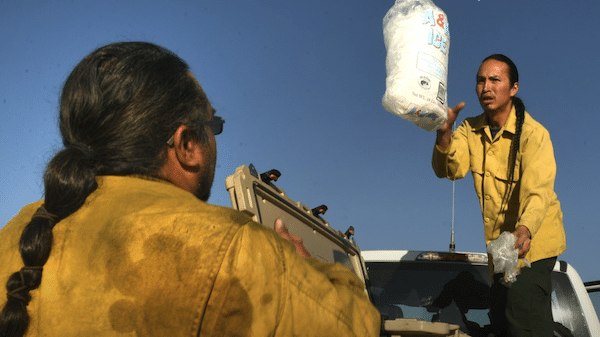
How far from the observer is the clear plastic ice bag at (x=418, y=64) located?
3.12 m

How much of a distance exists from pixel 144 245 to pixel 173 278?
3.8 inches

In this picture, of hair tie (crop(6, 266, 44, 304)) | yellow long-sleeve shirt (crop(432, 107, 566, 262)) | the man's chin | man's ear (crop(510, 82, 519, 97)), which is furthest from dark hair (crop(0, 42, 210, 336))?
man's ear (crop(510, 82, 519, 97))

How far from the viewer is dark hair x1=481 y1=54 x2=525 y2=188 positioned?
3711 mm

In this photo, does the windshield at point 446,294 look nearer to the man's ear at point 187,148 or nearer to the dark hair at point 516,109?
the dark hair at point 516,109

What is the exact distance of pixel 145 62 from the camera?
57.2 inches

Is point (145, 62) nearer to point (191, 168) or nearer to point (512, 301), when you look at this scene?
point (191, 168)

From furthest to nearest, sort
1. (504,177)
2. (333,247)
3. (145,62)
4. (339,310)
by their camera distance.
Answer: (504,177) < (333,247) < (145,62) < (339,310)

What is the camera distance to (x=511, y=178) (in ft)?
12.2

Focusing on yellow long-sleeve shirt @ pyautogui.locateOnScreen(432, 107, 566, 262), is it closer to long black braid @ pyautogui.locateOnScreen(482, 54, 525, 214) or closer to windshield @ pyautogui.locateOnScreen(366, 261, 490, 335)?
long black braid @ pyautogui.locateOnScreen(482, 54, 525, 214)

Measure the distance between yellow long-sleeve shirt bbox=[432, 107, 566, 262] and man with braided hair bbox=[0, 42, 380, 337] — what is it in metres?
2.34

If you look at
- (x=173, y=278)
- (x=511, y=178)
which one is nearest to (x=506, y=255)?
(x=511, y=178)

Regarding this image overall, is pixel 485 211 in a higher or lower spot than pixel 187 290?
higher

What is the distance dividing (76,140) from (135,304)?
1.57ft

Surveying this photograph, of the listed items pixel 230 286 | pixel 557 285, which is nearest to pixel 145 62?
pixel 230 286
